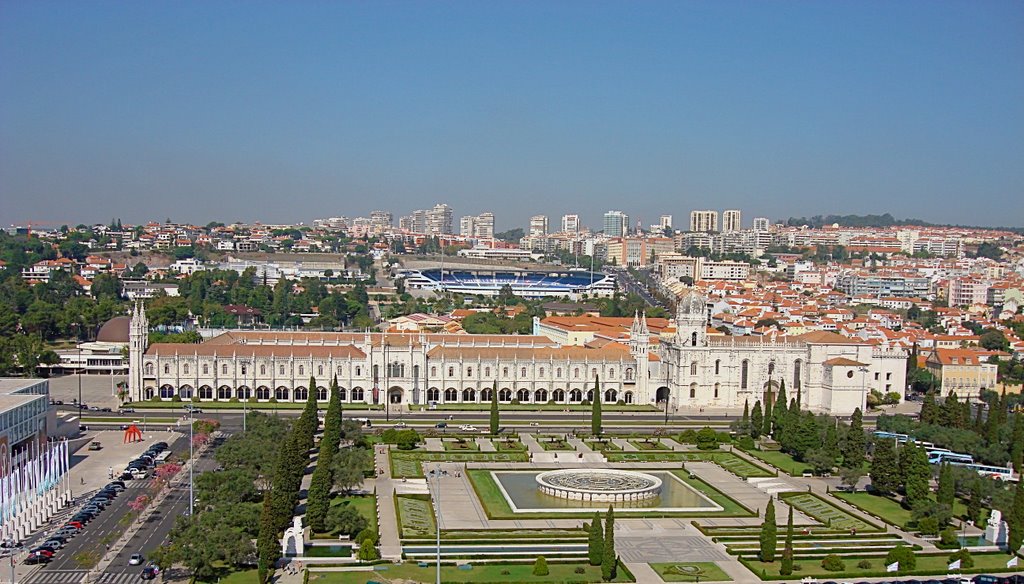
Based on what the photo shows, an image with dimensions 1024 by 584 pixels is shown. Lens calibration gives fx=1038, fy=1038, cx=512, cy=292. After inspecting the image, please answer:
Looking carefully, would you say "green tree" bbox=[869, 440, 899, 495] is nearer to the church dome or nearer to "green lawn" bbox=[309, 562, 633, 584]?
"green lawn" bbox=[309, 562, 633, 584]

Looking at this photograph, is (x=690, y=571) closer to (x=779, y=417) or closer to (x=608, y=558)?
(x=608, y=558)

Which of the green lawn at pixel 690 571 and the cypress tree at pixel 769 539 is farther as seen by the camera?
the cypress tree at pixel 769 539

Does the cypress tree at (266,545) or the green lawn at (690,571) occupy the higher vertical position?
the cypress tree at (266,545)

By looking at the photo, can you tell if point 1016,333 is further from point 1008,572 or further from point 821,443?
point 1008,572

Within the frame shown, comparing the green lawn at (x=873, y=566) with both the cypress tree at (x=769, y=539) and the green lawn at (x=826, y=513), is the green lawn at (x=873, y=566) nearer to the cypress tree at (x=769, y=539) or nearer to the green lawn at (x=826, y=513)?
the cypress tree at (x=769, y=539)

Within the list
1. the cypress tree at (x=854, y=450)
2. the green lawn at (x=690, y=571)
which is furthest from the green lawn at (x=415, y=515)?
the cypress tree at (x=854, y=450)

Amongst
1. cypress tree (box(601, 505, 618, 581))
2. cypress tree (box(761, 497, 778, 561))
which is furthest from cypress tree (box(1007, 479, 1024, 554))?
cypress tree (box(601, 505, 618, 581))
